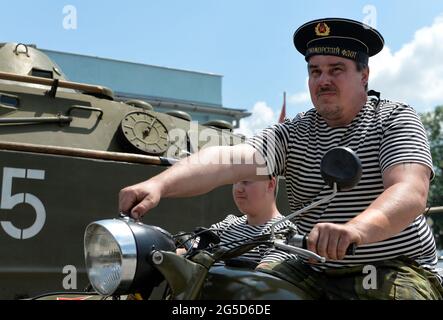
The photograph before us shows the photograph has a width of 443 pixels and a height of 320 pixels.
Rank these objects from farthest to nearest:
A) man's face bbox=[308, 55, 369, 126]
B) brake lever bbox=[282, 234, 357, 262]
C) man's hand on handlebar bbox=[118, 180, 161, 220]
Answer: man's face bbox=[308, 55, 369, 126], man's hand on handlebar bbox=[118, 180, 161, 220], brake lever bbox=[282, 234, 357, 262]

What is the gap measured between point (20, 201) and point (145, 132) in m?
1.47

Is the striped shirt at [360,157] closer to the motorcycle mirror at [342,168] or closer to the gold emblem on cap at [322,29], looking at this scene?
the gold emblem on cap at [322,29]

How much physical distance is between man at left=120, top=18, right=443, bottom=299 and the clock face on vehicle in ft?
9.49

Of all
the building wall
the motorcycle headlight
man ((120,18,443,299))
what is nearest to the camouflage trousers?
man ((120,18,443,299))

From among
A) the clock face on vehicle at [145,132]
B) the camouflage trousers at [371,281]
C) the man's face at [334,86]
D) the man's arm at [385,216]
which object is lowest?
the camouflage trousers at [371,281]

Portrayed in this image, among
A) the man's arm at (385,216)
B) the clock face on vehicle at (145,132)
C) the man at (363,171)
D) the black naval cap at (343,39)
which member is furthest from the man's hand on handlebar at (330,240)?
the clock face on vehicle at (145,132)

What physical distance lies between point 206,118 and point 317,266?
78.8 feet

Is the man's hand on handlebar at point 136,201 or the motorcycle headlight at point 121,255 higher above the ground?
the man's hand on handlebar at point 136,201

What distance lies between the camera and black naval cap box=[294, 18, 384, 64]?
8.34ft

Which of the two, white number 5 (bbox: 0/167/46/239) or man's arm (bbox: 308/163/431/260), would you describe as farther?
white number 5 (bbox: 0/167/46/239)

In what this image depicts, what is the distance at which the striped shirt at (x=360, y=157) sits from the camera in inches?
93.4

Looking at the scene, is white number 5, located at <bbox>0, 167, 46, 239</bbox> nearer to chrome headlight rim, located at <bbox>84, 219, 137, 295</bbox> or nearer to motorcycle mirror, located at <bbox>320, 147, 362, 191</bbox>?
chrome headlight rim, located at <bbox>84, 219, 137, 295</bbox>

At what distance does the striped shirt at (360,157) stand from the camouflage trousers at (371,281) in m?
0.04

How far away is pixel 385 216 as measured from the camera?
6.49 ft
